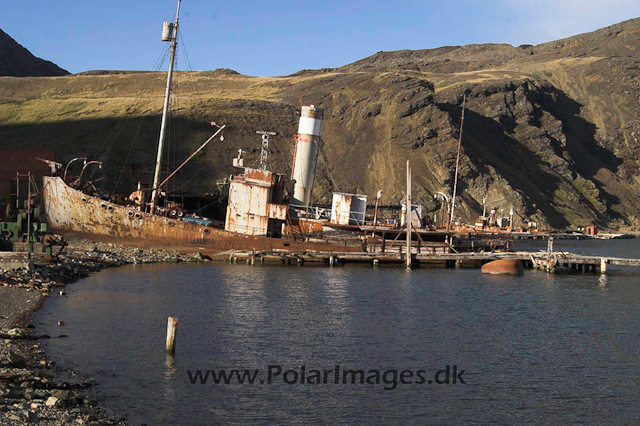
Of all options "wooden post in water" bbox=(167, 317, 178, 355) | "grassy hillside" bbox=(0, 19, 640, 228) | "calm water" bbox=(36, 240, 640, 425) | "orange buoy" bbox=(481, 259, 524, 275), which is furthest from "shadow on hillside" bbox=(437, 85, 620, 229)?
"wooden post in water" bbox=(167, 317, 178, 355)

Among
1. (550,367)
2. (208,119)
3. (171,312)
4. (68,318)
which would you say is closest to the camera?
(550,367)

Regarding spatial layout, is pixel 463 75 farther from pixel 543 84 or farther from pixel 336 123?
pixel 336 123

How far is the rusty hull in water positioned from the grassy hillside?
4609 centimetres

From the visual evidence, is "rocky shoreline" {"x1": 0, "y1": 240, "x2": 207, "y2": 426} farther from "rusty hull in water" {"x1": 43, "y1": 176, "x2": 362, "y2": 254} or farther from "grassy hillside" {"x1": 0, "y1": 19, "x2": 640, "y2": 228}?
"grassy hillside" {"x1": 0, "y1": 19, "x2": 640, "y2": 228}

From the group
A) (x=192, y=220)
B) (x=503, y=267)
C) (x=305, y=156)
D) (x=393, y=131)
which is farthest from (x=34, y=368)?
(x=393, y=131)

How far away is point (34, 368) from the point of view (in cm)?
2342

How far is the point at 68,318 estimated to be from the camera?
107ft

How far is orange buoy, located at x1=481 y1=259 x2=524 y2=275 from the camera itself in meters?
55.9

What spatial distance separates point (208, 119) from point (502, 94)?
7326 centimetres

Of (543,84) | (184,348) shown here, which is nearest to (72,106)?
(543,84)

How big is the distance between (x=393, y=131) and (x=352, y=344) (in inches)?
4387

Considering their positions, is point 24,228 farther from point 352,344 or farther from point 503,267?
point 352,344

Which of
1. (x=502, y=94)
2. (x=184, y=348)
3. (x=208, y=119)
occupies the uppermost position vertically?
(x=502, y=94)

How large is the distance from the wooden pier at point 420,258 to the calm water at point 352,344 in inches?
263
